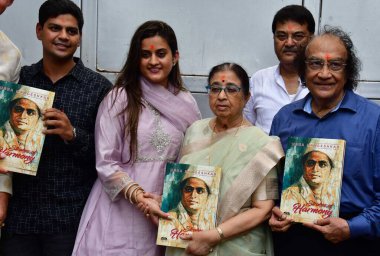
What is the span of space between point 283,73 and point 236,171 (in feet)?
3.36

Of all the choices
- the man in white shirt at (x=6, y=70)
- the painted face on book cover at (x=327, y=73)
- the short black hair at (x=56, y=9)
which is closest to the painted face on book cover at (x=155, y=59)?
the short black hair at (x=56, y=9)

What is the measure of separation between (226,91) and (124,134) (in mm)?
567

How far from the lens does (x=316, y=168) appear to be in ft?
9.09

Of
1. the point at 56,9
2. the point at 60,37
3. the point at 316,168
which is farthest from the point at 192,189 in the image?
the point at 56,9

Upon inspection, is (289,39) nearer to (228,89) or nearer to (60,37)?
(228,89)

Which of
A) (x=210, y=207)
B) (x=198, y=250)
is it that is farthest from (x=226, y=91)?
(x=198, y=250)

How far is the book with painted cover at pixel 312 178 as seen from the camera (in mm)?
Result: 2727

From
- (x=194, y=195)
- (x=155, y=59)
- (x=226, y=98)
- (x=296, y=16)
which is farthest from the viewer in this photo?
(x=296, y=16)

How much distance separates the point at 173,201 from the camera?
116 inches

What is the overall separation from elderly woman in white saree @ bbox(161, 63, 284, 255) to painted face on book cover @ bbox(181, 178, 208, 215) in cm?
10

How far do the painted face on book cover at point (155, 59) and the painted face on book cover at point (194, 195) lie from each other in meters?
0.64

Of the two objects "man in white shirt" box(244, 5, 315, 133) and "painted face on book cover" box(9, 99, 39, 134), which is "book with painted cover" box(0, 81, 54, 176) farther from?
"man in white shirt" box(244, 5, 315, 133)

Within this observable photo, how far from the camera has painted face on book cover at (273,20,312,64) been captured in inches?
145

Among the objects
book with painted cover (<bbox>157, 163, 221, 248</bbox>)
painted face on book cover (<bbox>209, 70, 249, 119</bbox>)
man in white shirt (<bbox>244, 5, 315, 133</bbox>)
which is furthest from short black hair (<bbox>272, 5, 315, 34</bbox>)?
book with painted cover (<bbox>157, 163, 221, 248</bbox>)
